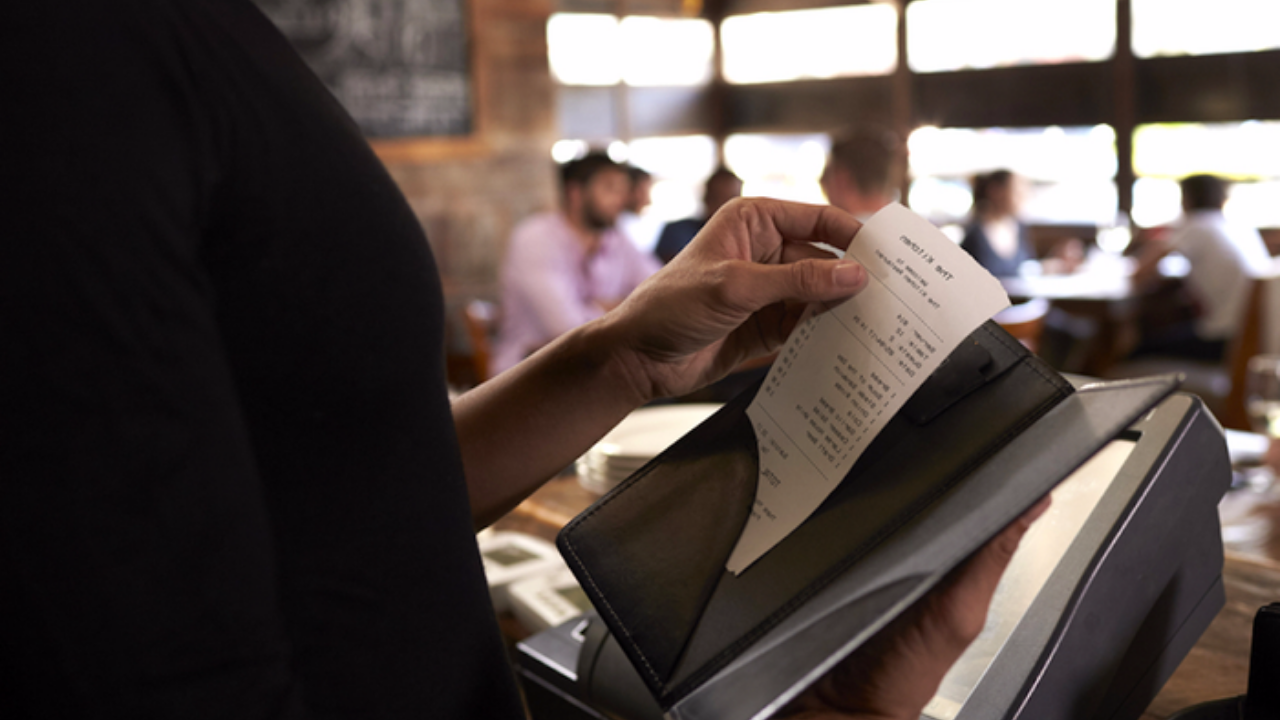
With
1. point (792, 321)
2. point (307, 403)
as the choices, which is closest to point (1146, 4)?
point (792, 321)

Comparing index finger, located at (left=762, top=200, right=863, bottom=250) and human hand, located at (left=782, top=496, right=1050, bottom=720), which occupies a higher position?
index finger, located at (left=762, top=200, right=863, bottom=250)

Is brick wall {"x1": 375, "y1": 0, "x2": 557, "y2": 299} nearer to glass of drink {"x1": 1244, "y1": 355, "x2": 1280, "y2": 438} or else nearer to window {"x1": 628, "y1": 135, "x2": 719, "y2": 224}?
window {"x1": 628, "y1": 135, "x2": 719, "y2": 224}

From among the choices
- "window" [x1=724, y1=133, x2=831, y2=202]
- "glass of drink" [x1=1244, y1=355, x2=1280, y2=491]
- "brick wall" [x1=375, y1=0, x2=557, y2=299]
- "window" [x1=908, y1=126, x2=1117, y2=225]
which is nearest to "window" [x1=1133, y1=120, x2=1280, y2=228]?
"window" [x1=908, y1=126, x2=1117, y2=225]

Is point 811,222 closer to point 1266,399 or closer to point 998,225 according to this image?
point 1266,399

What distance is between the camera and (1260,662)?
1.81 feet

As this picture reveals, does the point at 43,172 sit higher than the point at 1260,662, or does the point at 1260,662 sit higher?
the point at 43,172

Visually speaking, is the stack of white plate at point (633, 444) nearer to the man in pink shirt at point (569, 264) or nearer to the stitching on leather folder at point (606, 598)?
the stitching on leather folder at point (606, 598)

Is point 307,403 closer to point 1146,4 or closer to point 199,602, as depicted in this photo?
point 199,602

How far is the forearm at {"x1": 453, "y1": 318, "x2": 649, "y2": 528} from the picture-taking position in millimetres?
828

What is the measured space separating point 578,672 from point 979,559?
1.29ft

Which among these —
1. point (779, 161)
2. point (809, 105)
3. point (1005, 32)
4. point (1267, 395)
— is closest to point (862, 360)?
point (1267, 395)

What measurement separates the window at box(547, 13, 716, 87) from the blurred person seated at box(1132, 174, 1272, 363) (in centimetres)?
382

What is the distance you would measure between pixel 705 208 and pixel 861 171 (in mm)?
1968

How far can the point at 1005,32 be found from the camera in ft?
21.4
